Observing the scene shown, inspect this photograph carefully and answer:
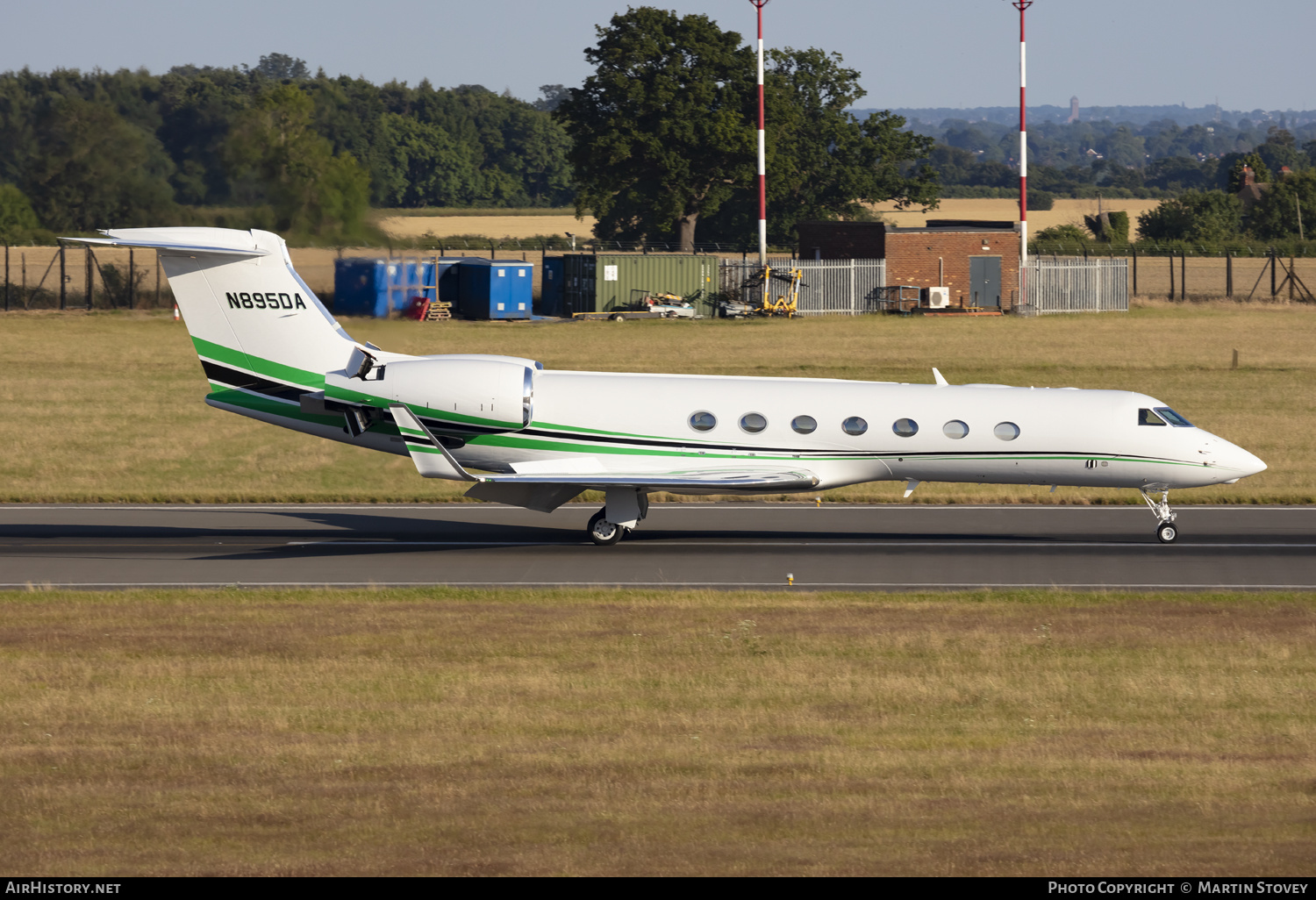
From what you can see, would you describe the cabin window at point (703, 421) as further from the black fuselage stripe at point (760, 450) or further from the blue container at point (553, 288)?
the blue container at point (553, 288)

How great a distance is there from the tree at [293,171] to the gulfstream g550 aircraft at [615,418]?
6021 millimetres

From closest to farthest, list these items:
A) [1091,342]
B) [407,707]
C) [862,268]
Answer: [407,707] → [1091,342] → [862,268]

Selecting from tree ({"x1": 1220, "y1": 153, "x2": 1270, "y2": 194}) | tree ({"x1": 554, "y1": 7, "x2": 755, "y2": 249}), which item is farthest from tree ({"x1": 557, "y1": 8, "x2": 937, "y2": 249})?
tree ({"x1": 1220, "y1": 153, "x2": 1270, "y2": 194})

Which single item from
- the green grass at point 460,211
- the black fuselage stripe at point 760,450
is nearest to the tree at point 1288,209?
the green grass at point 460,211

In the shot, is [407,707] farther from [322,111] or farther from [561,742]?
[322,111]

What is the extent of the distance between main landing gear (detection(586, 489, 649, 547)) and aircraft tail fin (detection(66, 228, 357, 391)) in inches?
206

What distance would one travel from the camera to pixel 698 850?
1106 centimetres

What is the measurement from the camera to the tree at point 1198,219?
12556 centimetres

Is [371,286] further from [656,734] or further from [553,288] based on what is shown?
[553,288]

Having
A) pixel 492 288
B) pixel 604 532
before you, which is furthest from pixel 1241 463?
pixel 492 288

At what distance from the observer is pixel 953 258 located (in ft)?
280

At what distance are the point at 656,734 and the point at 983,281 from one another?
74992mm
